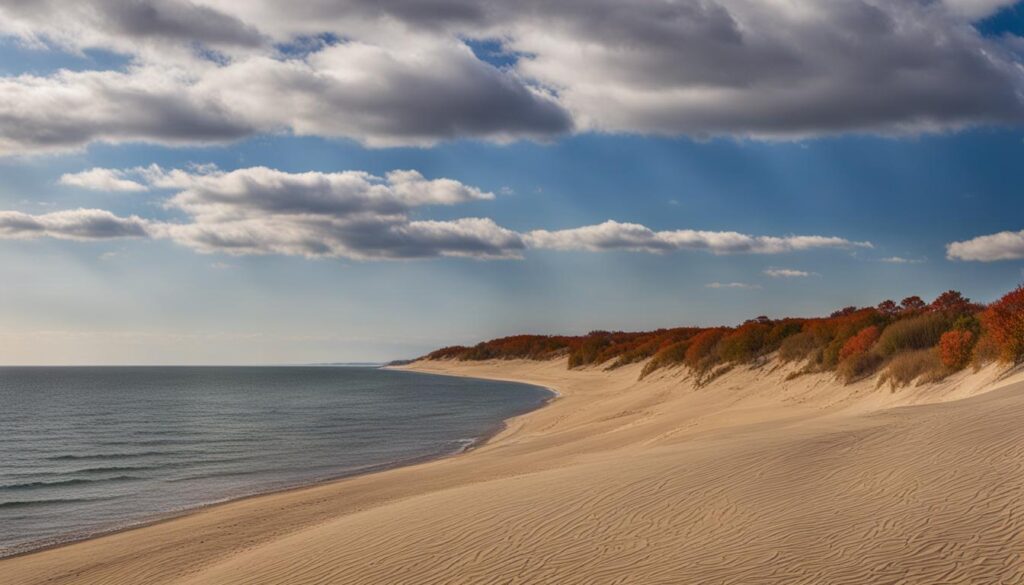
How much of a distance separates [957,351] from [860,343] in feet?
20.1

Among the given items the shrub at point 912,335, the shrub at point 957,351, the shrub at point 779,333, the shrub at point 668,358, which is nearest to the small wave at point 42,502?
the shrub at point 957,351

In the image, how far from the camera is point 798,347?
3322 cm

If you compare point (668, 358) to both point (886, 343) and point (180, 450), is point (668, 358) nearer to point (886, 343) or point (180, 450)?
point (886, 343)

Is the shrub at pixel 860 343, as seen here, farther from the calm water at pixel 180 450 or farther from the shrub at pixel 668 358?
the shrub at pixel 668 358

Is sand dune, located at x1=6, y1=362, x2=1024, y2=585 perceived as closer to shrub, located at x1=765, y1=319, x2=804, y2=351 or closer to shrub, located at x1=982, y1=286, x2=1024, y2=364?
shrub, located at x1=982, y1=286, x2=1024, y2=364

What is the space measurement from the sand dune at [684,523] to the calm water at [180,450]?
308 centimetres

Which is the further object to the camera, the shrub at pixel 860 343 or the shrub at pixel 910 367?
the shrub at pixel 860 343

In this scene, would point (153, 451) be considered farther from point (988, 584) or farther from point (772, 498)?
point (988, 584)

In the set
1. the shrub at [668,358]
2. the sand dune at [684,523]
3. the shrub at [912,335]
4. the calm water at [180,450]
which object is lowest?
the calm water at [180,450]

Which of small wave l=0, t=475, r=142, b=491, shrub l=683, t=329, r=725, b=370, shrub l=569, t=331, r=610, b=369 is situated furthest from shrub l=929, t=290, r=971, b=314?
shrub l=569, t=331, r=610, b=369

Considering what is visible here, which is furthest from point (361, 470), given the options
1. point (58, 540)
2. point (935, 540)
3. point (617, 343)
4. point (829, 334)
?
point (617, 343)

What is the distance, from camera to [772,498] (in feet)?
32.0

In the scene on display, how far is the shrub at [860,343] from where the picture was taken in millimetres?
27062

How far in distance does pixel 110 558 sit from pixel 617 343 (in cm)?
7239
